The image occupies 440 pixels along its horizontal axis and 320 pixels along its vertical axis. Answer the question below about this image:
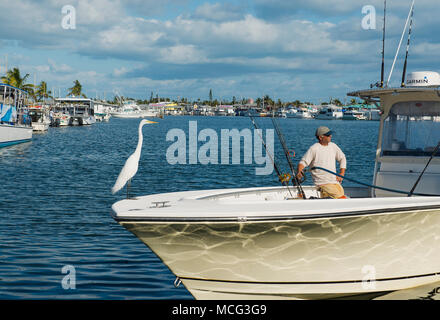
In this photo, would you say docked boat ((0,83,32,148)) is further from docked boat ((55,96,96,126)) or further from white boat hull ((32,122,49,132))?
docked boat ((55,96,96,126))

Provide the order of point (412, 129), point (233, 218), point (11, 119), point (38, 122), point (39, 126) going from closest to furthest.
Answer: point (233, 218) < point (412, 129) < point (11, 119) < point (39, 126) < point (38, 122)

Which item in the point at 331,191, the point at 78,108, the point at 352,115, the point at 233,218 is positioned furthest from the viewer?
the point at 352,115

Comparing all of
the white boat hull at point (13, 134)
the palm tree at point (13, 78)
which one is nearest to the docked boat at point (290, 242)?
the white boat hull at point (13, 134)

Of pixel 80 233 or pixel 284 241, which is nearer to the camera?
pixel 284 241

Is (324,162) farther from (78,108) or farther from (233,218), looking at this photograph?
(78,108)

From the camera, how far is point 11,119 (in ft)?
131

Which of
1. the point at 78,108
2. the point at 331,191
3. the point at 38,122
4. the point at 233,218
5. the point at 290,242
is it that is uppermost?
the point at 78,108

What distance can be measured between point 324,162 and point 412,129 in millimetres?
2051

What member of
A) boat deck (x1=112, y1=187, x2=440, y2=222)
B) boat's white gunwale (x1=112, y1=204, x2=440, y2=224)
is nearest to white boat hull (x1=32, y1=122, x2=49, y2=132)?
boat deck (x1=112, y1=187, x2=440, y2=222)

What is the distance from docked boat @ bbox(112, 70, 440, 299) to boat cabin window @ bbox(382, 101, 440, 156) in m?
1.96

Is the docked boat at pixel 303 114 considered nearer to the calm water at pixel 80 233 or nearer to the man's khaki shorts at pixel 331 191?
the calm water at pixel 80 233

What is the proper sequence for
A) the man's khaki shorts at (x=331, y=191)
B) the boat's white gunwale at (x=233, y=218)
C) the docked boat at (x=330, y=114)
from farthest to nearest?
the docked boat at (x=330, y=114) → the man's khaki shorts at (x=331, y=191) → the boat's white gunwale at (x=233, y=218)

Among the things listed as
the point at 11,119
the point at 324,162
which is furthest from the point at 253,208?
the point at 11,119

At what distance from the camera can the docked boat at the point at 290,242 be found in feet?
21.7
